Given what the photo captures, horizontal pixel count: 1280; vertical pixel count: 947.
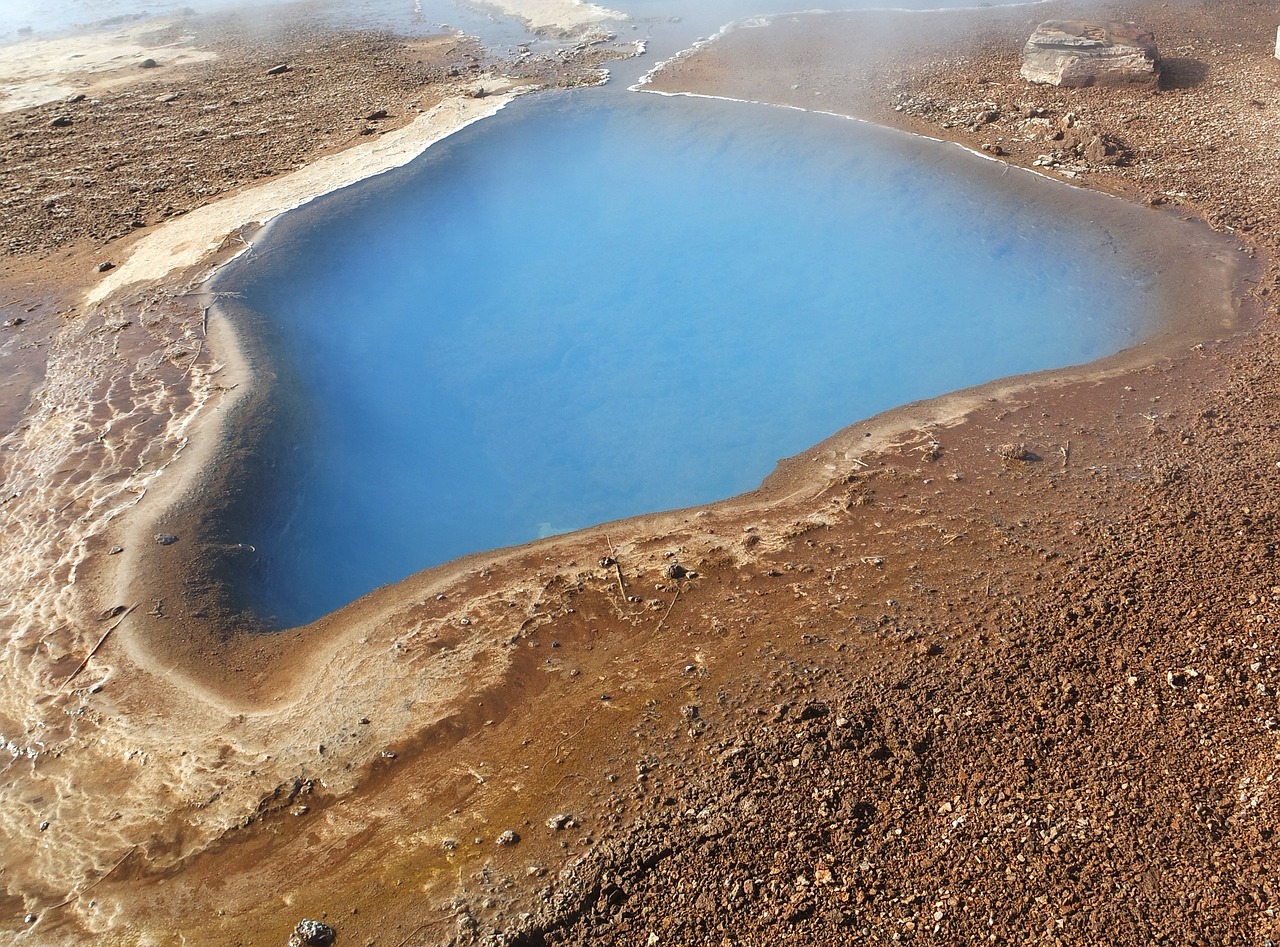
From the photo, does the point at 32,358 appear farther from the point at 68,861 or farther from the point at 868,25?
the point at 868,25

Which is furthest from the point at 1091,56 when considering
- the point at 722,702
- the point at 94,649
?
the point at 94,649

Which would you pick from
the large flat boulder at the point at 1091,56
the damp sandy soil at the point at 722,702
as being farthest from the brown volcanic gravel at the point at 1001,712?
the large flat boulder at the point at 1091,56

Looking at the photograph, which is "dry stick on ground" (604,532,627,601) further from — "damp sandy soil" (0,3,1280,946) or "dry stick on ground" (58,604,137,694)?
"dry stick on ground" (58,604,137,694)

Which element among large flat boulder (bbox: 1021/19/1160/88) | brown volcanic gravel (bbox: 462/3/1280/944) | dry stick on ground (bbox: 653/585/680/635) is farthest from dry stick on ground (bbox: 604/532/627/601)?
large flat boulder (bbox: 1021/19/1160/88)

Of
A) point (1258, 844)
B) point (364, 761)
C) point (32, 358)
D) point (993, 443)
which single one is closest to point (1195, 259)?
point (993, 443)

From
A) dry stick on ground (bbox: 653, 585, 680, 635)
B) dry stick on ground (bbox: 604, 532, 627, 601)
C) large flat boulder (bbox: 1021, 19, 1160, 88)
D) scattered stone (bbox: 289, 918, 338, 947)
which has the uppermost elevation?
large flat boulder (bbox: 1021, 19, 1160, 88)

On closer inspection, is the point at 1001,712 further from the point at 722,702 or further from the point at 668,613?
the point at 668,613
